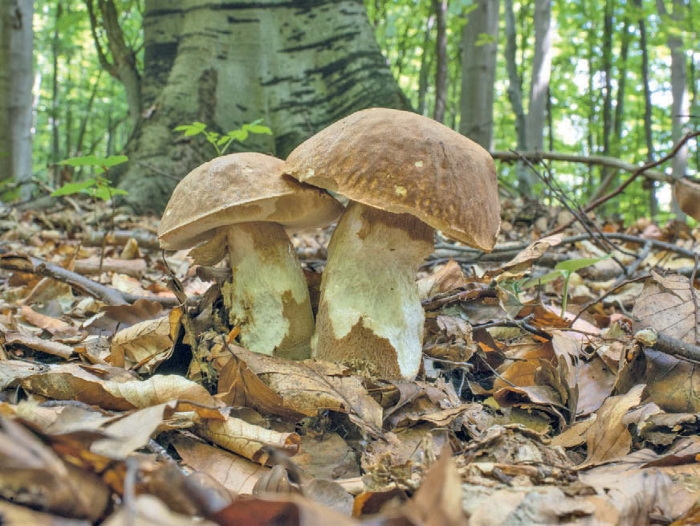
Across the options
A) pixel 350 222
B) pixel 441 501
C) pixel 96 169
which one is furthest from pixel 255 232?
pixel 96 169

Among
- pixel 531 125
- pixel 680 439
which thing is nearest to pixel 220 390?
pixel 680 439

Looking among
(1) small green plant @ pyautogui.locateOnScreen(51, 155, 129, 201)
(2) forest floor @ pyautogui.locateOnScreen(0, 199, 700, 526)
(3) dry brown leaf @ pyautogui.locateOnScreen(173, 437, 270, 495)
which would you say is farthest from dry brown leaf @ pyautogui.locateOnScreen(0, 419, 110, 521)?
(1) small green plant @ pyautogui.locateOnScreen(51, 155, 129, 201)

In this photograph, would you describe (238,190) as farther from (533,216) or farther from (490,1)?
(490,1)

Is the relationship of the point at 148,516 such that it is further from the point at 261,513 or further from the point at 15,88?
the point at 15,88

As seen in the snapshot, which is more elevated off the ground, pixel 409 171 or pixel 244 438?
pixel 409 171

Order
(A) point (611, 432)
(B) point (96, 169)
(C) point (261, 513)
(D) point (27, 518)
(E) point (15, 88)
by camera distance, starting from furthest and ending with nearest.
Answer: (E) point (15, 88) < (B) point (96, 169) < (A) point (611, 432) < (C) point (261, 513) < (D) point (27, 518)

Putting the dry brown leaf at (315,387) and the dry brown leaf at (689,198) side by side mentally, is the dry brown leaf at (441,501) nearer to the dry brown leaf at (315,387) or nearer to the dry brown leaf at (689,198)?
the dry brown leaf at (315,387)

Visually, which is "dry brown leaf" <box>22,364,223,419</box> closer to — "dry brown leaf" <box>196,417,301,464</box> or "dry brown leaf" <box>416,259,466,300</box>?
"dry brown leaf" <box>196,417,301,464</box>

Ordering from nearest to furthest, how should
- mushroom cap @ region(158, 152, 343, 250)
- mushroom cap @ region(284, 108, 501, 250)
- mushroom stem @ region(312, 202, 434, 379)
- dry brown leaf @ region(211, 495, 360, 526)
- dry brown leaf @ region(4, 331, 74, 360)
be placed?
1. dry brown leaf @ region(211, 495, 360, 526)
2. mushroom cap @ region(284, 108, 501, 250)
3. mushroom cap @ region(158, 152, 343, 250)
4. mushroom stem @ region(312, 202, 434, 379)
5. dry brown leaf @ region(4, 331, 74, 360)
